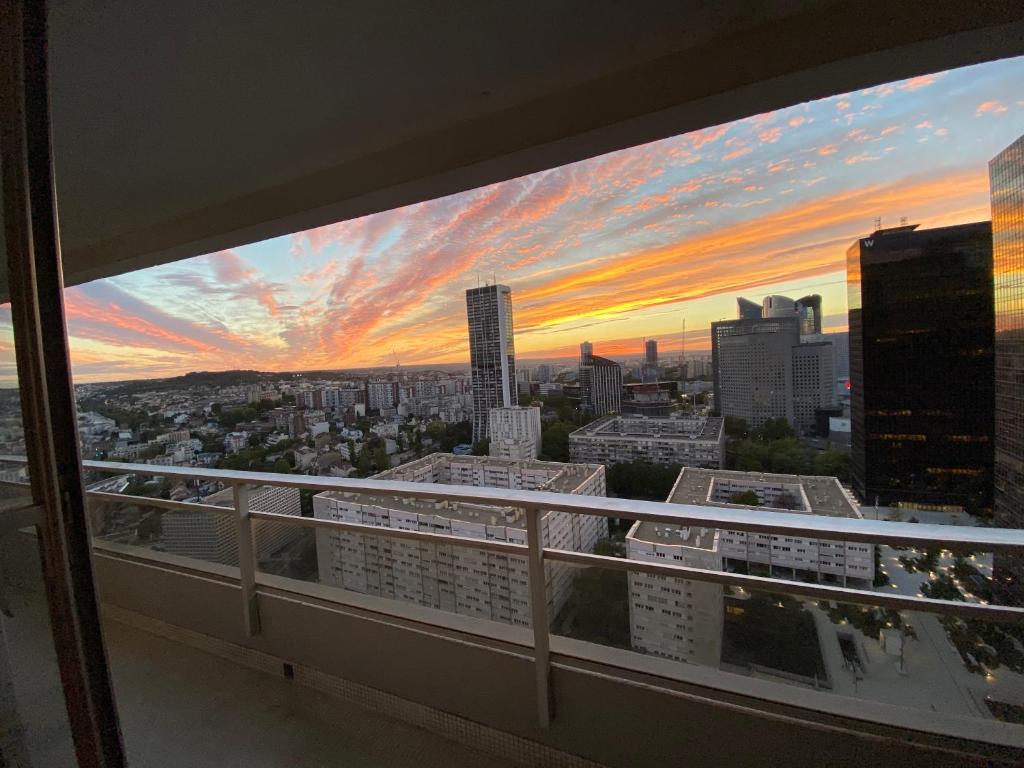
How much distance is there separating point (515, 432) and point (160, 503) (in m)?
2.47

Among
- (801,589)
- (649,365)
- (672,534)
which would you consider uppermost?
(649,365)

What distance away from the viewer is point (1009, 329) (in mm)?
1542

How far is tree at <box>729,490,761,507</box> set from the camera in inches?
62.0

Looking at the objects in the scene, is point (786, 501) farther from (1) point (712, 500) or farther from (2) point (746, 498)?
(1) point (712, 500)

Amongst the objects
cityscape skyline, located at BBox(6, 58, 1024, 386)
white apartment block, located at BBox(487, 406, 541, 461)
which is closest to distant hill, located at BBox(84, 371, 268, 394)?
cityscape skyline, located at BBox(6, 58, 1024, 386)

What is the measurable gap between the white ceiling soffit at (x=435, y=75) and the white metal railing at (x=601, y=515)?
144cm

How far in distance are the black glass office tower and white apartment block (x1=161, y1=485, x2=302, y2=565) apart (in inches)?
107

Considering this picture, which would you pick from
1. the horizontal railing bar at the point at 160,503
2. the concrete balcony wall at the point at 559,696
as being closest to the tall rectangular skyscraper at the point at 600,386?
the concrete balcony wall at the point at 559,696

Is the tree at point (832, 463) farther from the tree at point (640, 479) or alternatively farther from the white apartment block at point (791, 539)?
the tree at point (640, 479)

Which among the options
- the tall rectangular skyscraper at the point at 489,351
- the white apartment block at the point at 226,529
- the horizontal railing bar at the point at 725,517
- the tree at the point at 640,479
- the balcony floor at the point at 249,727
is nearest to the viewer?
the horizontal railing bar at the point at 725,517

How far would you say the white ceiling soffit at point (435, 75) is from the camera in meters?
1.36

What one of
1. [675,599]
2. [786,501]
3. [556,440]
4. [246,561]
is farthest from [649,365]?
[246,561]

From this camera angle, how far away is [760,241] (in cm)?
229

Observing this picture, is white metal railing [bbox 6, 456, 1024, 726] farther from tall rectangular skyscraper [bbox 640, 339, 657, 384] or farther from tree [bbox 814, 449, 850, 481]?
tall rectangular skyscraper [bbox 640, 339, 657, 384]
